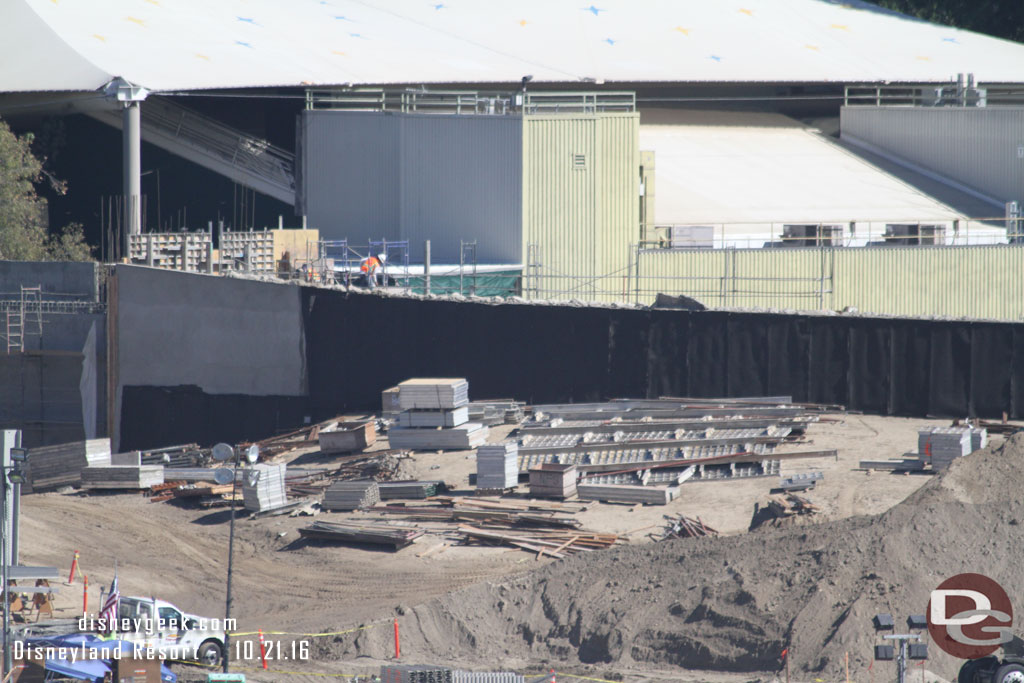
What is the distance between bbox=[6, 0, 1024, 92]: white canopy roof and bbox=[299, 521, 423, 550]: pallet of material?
22262mm

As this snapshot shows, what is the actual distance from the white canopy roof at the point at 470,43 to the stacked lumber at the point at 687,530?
88.5 feet

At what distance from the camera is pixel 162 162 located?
5166 cm

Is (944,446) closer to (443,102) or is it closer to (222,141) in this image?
(443,102)

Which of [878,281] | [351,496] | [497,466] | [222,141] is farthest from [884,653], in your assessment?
[222,141]

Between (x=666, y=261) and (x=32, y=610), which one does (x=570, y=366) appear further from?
(x=32, y=610)

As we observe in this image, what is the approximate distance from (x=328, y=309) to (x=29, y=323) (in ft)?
32.0

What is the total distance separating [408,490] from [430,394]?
439cm

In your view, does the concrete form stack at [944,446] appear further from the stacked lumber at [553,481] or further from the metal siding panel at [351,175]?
the metal siding panel at [351,175]

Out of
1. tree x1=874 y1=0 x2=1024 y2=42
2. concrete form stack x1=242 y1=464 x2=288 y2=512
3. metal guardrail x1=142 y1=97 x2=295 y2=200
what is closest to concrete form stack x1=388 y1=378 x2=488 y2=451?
concrete form stack x1=242 y1=464 x2=288 y2=512

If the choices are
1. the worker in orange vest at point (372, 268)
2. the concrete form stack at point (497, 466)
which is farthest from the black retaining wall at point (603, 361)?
the concrete form stack at point (497, 466)

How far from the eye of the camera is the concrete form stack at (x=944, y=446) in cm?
3075

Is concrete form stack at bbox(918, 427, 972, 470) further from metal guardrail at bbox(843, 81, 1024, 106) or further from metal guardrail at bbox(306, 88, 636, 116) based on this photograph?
metal guardrail at bbox(843, 81, 1024, 106)

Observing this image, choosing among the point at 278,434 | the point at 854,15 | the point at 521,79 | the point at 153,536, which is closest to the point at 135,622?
the point at 153,536

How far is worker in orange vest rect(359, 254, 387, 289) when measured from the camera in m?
45.1
